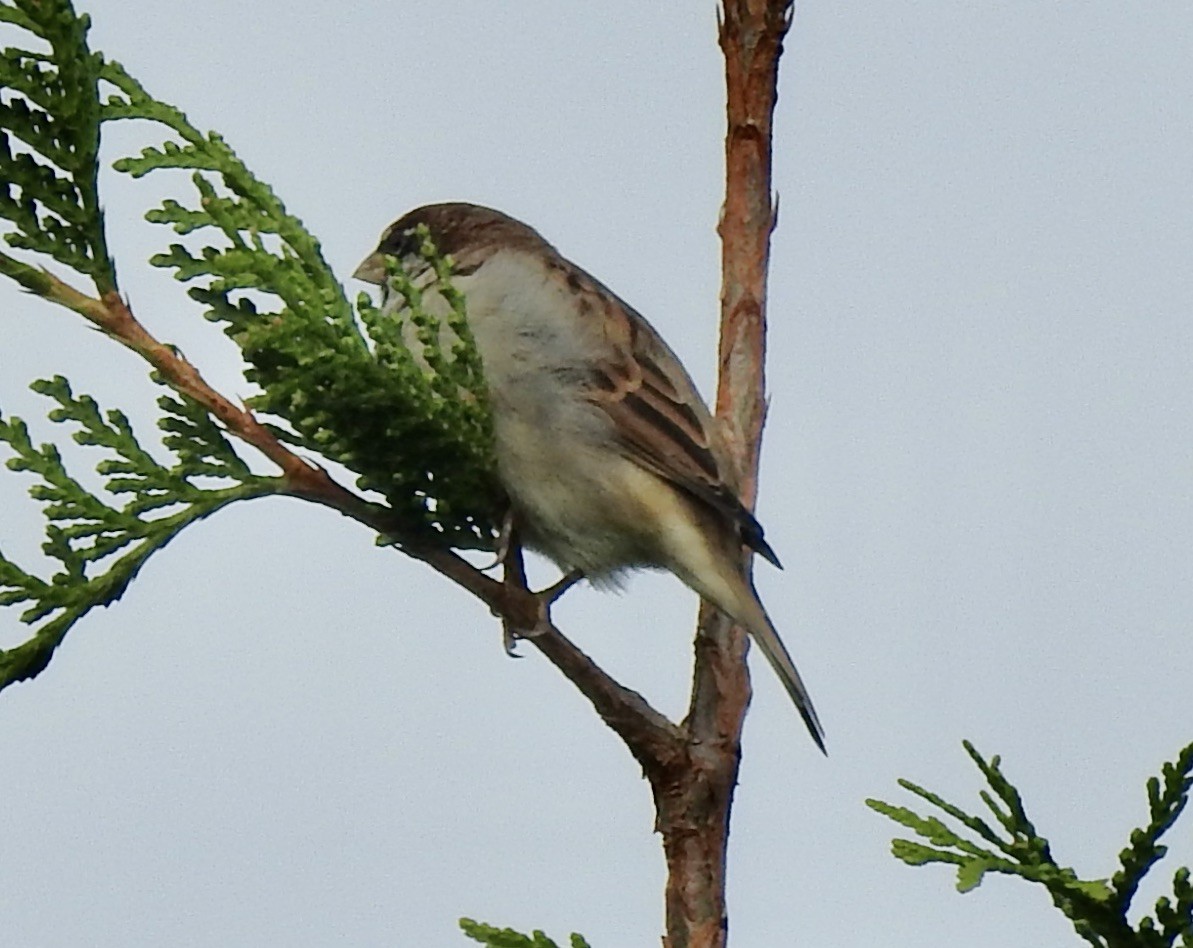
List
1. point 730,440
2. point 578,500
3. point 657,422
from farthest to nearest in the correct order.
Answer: point 657,422, point 578,500, point 730,440

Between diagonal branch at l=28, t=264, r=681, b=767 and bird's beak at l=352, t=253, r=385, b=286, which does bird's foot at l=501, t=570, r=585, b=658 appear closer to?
diagonal branch at l=28, t=264, r=681, b=767

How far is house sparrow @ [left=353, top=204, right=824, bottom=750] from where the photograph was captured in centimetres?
271

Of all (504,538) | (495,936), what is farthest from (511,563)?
(495,936)

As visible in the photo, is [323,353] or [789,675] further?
[789,675]

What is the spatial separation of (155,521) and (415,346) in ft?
2.35

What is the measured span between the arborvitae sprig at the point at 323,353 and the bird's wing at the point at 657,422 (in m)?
0.91

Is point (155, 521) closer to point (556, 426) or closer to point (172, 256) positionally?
point (172, 256)

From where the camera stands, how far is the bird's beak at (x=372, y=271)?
356 cm

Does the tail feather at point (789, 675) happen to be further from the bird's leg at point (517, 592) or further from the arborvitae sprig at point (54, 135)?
the arborvitae sprig at point (54, 135)

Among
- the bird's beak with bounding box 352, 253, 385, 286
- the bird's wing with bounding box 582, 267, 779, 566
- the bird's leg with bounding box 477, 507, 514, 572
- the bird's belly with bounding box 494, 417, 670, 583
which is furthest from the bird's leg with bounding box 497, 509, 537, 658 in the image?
the bird's beak with bounding box 352, 253, 385, 286

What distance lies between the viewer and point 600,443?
2.85 metres

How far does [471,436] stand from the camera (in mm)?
1938

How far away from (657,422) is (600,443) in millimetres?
124

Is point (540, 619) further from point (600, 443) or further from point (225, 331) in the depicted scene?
point (600, 443)
